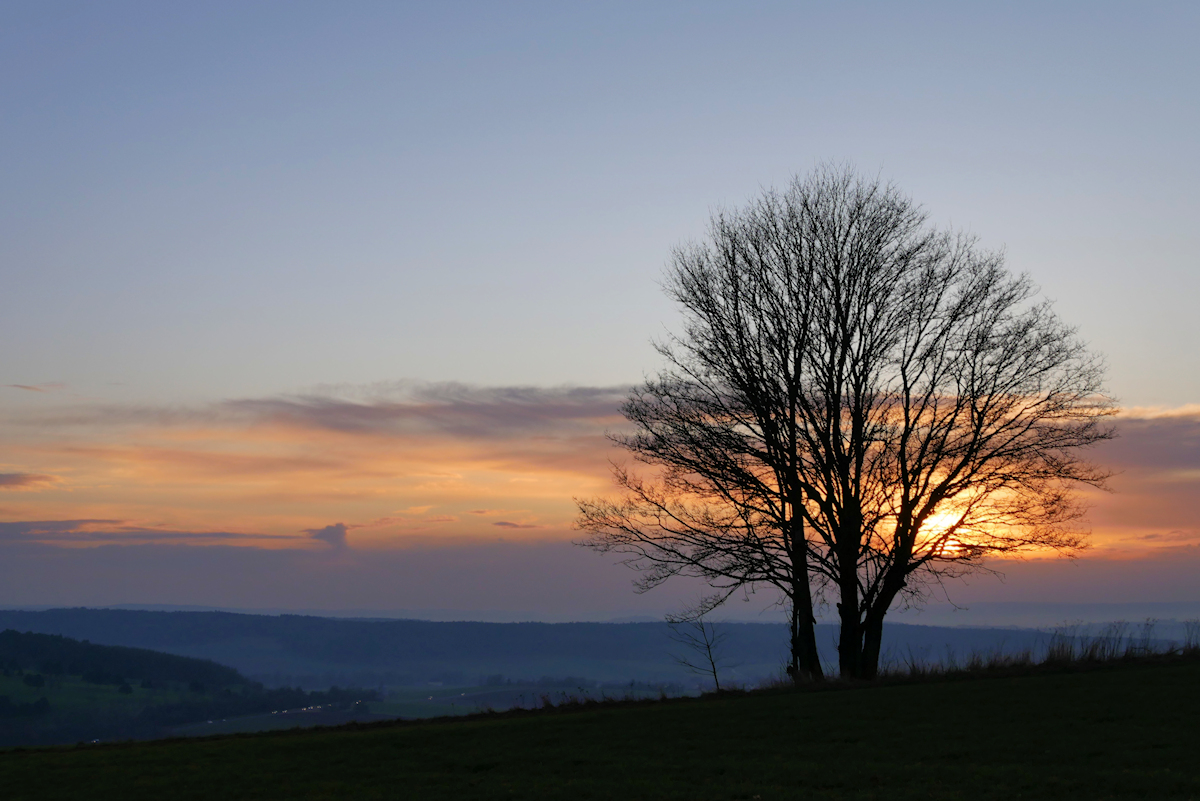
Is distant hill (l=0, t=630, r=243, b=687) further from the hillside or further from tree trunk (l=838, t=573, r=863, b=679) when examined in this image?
tree trunk (l=838, t=573, r=863, b=679)

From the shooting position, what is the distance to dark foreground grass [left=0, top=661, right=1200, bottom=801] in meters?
11.7

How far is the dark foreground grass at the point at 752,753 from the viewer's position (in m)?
11.7

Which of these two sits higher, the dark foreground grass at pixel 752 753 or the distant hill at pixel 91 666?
the dark foreground grass at pixel 752 753

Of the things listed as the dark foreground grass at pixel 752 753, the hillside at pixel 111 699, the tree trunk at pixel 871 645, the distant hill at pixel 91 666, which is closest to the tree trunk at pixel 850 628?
the tree trunk at pixel 871 645

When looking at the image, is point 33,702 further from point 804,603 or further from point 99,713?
point 804,603

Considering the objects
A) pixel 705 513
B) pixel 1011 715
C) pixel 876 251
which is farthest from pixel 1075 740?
pixel 876 251

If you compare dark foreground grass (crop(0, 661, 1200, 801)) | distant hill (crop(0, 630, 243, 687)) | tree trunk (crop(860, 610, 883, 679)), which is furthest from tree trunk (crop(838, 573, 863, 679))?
distant hill (crop(0, 630, 243, 687))

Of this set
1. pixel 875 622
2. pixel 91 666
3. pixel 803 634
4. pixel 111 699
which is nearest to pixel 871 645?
pixel 875 622

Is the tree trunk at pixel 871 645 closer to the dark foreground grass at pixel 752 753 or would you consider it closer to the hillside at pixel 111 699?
the dark foreground grass at pixel 752 753

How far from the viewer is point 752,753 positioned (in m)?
14.2

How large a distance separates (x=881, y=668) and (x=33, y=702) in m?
177

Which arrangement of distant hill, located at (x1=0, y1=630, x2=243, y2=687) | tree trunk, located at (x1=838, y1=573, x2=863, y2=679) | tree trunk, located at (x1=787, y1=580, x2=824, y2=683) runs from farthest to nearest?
1. distant hill, located at (x1=0, y1=630, x2=243, y2=687)
2. tree trunk, located at (x1=787, y1=580, x2=824, y2=683)
3. tree trunk, located at (x1=838, y1=573, x2=863, y2=679)

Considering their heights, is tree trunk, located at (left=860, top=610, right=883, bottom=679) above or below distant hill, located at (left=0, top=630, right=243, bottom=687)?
above

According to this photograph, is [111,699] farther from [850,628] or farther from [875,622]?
[875,622]
